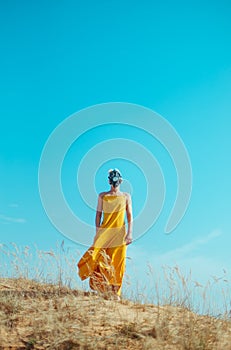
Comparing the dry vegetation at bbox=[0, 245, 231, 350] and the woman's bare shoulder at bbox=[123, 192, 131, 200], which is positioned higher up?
the woman's bare shoulder at bbox=[123, 192, 131, 200]

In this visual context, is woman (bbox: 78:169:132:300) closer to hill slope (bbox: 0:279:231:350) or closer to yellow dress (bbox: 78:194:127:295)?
yellow dress (bbox: 78:194:127:295)

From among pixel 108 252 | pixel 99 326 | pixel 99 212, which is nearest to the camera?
pixel 99 326

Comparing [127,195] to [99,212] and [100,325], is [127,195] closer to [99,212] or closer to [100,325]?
[99,212]

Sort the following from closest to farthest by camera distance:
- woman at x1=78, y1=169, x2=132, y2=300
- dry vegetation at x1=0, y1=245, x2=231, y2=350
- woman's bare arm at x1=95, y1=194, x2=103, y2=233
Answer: dry vegetation at x1=0, y1=245, x2=231, y2=350
woman at x1=78, y1=169, x2=132, y2=300
woman's bare arm at x1=95, y1=194, x2=103, y2=233

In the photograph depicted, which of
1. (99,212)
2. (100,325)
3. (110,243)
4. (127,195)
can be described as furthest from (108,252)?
(100,325)

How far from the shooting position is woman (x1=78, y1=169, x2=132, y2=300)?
8.95m

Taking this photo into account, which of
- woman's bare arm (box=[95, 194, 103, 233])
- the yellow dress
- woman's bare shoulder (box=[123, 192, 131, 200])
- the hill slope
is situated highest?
woman's bare shoulder (box=[123, 192, 131, 200])

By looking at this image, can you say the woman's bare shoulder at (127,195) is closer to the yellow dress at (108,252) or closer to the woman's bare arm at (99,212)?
the yellow dress at (108,252)

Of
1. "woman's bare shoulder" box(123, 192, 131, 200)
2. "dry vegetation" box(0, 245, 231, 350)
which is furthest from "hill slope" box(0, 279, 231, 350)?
"woman's bare shoulder" box(123, 192, 131, 200)

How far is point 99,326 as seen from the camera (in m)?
6.84

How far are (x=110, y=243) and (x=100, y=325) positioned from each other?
2.54 meters

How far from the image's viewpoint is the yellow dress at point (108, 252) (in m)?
8.95

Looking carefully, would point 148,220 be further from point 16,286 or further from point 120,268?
point 16,286

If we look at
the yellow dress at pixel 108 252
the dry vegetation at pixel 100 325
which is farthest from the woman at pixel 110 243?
the dry vegetation at pixel 100 325
